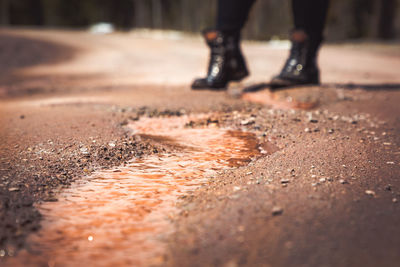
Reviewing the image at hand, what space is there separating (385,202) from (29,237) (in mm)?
845

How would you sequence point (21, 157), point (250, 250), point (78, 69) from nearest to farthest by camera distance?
point (250, 250), point (21, 157), point (78, 69)

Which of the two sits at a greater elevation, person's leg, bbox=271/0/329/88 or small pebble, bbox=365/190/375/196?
person's leg, bbox=271/0/329/88

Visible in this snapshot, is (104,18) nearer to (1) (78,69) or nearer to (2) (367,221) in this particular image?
(1) (78,69)

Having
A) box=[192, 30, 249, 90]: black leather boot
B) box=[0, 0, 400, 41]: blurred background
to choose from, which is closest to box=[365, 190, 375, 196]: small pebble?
box=[192, 30, 249, 90]: black leather boot

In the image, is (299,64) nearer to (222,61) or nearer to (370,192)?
(222,61)

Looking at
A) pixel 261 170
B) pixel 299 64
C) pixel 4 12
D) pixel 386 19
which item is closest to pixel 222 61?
pixel 299 64

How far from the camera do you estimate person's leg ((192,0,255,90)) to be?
2742 millimetres

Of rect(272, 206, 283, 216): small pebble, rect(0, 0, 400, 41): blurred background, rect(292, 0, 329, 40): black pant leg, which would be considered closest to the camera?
rect(272, 206, 283, 216): small pebble

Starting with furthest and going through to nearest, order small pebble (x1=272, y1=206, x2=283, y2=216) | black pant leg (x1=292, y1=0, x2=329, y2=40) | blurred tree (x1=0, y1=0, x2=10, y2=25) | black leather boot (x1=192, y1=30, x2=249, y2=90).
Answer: blurred tree (x1=0, y1=0, x2=10, y2=25) → black leather boot (x1=192, y1=30, x2=249, y2=90) → black pant leg (x1=292, y1=0, x2=329, y2=40) → small pebble (x1=272, y1=206, x2=283, y2=216)

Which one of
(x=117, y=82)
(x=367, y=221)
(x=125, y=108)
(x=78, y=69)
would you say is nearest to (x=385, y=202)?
(x=367, y=221)

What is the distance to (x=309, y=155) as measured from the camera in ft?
4.46

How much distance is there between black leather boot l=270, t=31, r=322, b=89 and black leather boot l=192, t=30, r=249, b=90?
1.04 feet

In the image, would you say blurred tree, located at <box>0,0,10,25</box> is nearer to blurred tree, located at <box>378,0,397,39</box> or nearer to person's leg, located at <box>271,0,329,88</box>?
blurred tree, located at <box>378,0,397,39</box>

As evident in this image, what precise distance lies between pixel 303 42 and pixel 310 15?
0.61 ft
